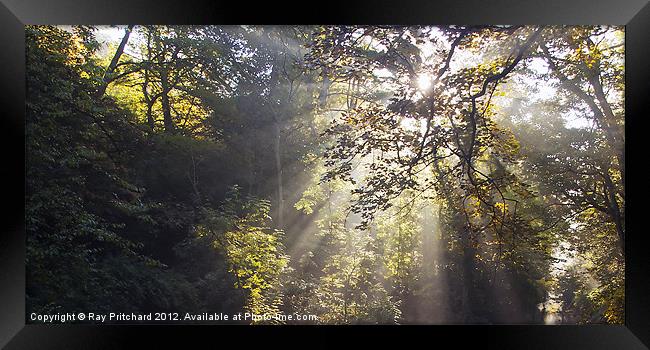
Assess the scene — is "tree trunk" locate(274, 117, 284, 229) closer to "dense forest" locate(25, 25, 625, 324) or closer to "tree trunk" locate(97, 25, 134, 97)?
"dense forest" locate(25, 25, 625, 324)

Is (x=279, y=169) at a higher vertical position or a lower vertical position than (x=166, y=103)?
lower

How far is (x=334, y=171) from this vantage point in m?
3.72

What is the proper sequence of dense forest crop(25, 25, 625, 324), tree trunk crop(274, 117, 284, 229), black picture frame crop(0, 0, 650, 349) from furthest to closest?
tree trunk crop(274, 117, 284, 229) < dense forest crop(25, 25, 625, 324) < black picture frame crop(0, 0, 650, 349)

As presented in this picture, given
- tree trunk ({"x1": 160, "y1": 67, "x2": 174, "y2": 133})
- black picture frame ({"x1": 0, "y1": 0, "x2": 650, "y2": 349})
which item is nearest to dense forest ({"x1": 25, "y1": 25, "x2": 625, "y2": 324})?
tree trunk ({"x1": 160, "y1": 67, "x2": 174, "y2": 133})

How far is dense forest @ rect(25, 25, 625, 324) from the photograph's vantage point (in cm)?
360

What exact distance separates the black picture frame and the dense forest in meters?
0.15
